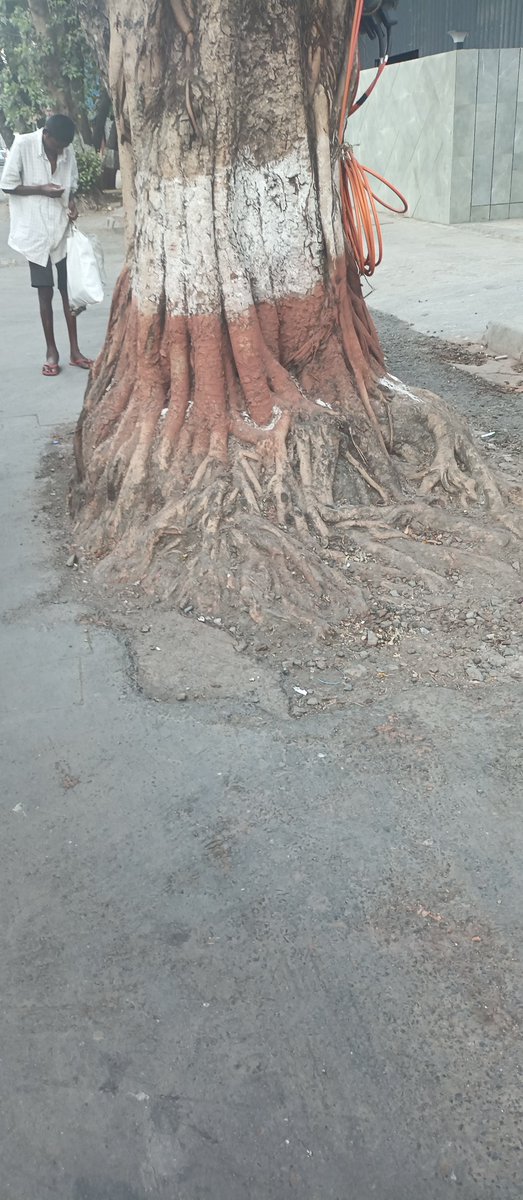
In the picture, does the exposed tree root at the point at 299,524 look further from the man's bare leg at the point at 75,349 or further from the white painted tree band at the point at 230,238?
the man's bare leg at the point at 75,349

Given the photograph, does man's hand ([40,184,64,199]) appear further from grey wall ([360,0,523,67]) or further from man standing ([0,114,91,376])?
grey wall ([360,0,523,67])

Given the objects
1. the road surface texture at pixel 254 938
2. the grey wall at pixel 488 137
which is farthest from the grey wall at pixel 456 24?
the road surface texture at pixel 254 938

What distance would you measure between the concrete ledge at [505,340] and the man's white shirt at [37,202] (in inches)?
139

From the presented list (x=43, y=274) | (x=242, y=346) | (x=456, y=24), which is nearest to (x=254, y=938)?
(x=242, y=346)

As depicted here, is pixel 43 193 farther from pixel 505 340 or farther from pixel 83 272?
pixel 505 340

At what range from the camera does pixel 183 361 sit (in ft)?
13.6

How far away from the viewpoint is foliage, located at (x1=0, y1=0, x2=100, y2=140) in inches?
656

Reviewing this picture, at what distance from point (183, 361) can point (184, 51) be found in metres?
1.22

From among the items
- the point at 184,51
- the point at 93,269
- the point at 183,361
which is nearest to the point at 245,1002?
the point at 183,361

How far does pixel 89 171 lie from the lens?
58.3 ft

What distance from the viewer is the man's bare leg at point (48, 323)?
6.92m

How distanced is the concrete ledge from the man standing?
3496mm

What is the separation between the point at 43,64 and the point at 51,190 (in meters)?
13.0

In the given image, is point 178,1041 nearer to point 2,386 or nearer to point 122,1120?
point 122,1120
